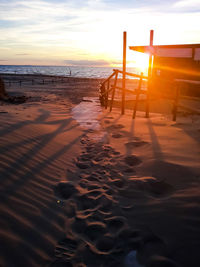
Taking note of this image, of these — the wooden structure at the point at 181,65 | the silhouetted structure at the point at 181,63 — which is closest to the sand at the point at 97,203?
the wooden structure at the point at 181,65

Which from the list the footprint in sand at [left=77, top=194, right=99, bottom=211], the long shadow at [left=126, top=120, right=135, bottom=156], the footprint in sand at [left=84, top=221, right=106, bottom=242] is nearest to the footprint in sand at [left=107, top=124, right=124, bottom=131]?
the long shadow at [left=126, top=120, right=135, bottom=156]

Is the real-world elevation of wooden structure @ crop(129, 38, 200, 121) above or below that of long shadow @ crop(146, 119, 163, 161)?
above

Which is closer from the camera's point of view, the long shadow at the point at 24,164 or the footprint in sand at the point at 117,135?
the long shadow at the point at 24,164

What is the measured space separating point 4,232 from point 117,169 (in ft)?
7.41

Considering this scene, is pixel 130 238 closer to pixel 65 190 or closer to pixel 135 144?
Answer: pixel 65 190

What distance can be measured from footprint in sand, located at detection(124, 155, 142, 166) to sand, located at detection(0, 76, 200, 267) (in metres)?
0.02

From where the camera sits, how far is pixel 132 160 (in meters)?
4.18

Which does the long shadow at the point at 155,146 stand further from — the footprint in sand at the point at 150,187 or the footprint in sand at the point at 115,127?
the footprint in sand at the point at 115,127

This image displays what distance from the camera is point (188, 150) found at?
174 inches

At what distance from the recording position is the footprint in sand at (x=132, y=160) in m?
4.04

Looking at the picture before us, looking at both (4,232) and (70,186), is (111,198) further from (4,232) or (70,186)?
(4,232)

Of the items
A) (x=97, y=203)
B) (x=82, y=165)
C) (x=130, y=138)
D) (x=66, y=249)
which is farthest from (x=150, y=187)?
(x=130, y=138)

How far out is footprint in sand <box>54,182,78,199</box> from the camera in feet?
9.70

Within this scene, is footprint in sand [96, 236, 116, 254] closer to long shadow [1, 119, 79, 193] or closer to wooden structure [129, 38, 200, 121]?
long shadow [1, 119, 79, 193]
